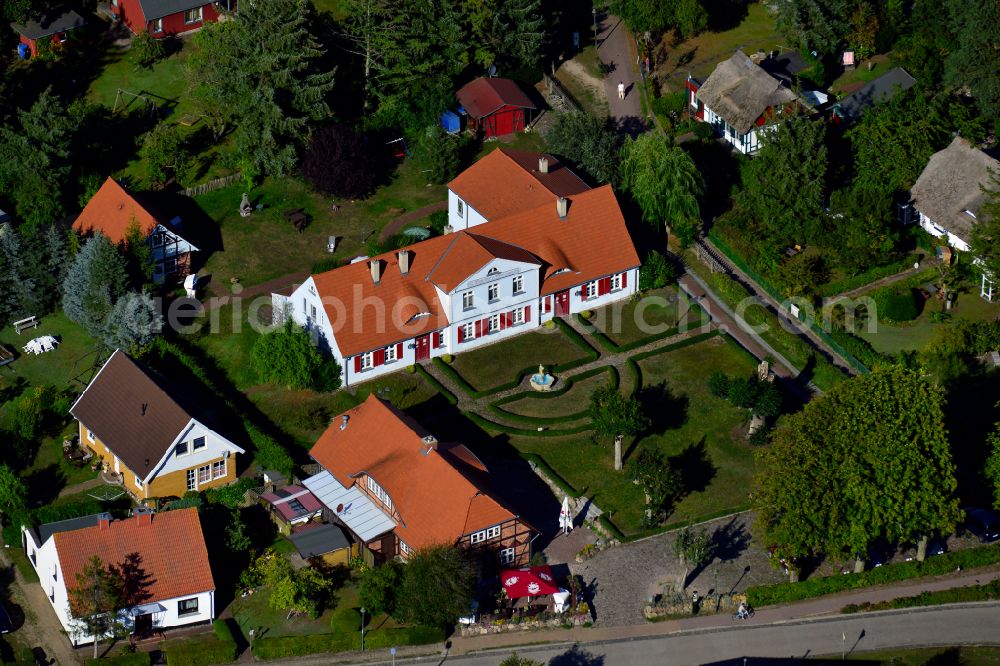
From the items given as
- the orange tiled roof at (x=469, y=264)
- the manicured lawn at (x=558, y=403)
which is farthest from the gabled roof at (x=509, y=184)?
the manicured lawn at (x=558, y=403)

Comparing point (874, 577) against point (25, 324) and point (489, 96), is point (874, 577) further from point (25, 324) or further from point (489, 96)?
point (25, 324)

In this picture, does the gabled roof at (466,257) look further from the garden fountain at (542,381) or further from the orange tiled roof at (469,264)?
the garden fountain at (542,381)

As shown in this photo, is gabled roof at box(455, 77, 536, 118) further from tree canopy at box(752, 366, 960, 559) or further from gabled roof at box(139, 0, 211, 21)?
tree canopy at box(752, 366, 960, 559)

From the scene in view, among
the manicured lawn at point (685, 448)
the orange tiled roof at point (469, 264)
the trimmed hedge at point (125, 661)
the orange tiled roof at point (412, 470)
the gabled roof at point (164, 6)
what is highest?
the gabled roof at point (164, 6)

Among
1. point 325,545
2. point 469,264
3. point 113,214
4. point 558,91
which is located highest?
point 113,214

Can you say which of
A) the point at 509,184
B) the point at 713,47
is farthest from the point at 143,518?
the point at 713,47

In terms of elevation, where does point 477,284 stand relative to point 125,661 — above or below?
above
